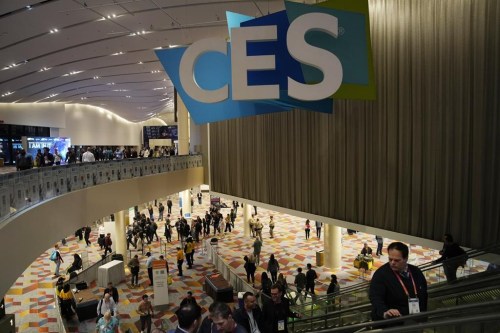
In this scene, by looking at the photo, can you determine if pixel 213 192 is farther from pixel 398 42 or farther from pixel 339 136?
pixel 398 42

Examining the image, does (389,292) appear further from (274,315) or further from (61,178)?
(61,178)

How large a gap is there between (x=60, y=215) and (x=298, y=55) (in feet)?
25.2

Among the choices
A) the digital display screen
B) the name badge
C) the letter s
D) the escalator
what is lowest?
the escalator

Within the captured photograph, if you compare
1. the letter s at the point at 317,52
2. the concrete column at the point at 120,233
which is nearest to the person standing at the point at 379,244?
the concrete column at the point at 120,233

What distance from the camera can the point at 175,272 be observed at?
16719mm

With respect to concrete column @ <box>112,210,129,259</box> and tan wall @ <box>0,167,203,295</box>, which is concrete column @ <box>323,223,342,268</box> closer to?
tan wall @ <box>0,167,203,295</box>

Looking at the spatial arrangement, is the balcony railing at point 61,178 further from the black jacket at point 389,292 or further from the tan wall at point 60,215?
the black jacket at point 389,292

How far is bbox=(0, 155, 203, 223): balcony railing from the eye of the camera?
6.90 metres

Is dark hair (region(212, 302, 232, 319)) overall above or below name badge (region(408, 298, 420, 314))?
below

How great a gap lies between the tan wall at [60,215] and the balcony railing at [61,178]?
0.19m

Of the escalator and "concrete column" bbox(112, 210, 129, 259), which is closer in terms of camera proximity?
the escalator

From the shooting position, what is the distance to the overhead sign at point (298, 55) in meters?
5.80

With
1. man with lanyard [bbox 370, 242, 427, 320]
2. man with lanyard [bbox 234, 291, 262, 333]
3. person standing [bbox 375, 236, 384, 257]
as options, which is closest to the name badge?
man with lanyard [bbox 370, 242, 427, 320]

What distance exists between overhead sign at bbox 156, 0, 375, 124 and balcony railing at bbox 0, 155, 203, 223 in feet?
12.6
